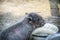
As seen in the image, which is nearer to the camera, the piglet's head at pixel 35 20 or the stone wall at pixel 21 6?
the piglet's head at pixel 35 20

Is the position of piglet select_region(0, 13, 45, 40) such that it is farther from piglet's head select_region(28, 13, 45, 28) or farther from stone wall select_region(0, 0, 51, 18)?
stone wall select_region(0, 0, 51, 18)

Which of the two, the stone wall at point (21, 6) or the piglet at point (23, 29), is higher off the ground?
the stone wall at point (21, 6)

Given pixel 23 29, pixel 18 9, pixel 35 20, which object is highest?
pixel 18 9

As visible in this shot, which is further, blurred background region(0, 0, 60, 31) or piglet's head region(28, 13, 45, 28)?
blurred background region(0, 0, 60, 31)

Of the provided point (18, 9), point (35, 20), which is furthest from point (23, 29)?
point (18, 9)

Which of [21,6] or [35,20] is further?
[21,6]

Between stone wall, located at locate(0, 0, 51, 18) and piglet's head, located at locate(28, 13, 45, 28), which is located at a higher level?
stone wall, located at locate(0, 0, 51, 18)

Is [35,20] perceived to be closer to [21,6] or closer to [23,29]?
[23,29]

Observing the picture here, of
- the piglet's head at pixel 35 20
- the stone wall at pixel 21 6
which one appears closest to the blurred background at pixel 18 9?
the stone wall at pixel 21 6

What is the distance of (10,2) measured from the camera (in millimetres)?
3197

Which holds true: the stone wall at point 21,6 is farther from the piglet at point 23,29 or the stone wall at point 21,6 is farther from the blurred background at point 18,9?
the piglet at point 23,29

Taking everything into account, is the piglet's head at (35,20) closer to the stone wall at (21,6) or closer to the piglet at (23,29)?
the piglet at (23,29)

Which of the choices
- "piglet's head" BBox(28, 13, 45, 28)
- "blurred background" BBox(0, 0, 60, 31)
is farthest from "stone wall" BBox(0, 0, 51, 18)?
"piglet's head" BBox(28, 13, 45, 28)

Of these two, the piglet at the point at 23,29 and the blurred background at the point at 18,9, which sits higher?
the blurred background at the point at 18,9
